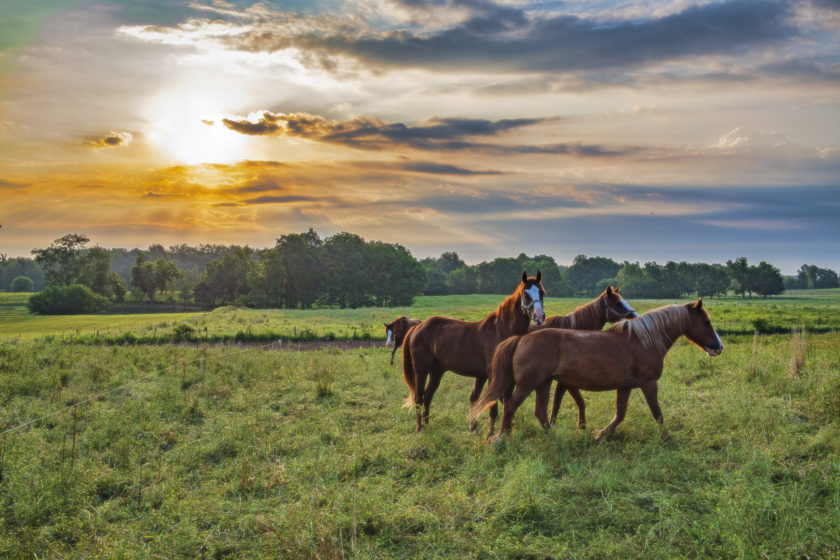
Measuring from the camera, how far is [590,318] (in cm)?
878

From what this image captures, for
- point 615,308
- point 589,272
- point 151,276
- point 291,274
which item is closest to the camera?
point 615,308

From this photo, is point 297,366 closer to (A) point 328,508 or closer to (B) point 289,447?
(B) point 289,447

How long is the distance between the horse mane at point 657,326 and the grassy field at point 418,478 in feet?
4.60

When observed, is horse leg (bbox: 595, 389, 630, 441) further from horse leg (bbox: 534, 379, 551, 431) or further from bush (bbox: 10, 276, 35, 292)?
bush (bbox: 10, 276, 35, 292)

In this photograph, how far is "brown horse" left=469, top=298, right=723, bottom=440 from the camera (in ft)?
23.1

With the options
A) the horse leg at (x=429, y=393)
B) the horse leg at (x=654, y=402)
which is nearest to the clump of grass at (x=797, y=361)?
the horse leg at (x=654, y=402)

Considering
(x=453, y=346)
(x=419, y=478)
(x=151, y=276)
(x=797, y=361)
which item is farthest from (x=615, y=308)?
(x=151, y=276)

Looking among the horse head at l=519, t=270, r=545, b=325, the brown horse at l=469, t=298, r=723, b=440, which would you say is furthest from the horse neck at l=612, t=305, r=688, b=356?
Result: the horse head at l=519, t=270, r=545, b=325

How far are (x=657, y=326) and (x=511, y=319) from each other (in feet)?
7.49

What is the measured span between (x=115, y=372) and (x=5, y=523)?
9675mm

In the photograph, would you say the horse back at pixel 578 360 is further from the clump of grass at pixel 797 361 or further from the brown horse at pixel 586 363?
the clump of grass at pixel 797 361

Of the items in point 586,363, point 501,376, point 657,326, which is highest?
point 657,326

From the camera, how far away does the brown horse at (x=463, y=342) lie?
7.87 m

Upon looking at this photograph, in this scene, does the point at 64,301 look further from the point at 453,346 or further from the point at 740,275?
the point at 740,275
